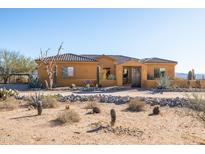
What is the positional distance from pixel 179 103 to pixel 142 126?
5.67 m

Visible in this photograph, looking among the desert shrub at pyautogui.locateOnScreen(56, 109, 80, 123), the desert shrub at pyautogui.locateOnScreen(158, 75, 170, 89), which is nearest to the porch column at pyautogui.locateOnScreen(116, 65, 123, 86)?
the desert shrub at pyautogui.locateOnScreen(158, 75, 170, 89)

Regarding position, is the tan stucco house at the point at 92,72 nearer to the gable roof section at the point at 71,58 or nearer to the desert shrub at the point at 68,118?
the gable roof section at the point at 71,58

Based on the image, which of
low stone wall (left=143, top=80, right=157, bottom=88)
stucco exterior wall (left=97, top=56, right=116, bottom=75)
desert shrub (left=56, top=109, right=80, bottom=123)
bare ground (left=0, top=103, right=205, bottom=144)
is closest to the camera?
bare ground (left=0, top=103, right=205, bottom=144)

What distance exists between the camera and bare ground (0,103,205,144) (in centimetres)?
996

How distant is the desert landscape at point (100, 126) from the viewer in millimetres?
10047

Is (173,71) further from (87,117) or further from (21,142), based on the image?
(21,142)

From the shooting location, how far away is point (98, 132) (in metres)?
11.0

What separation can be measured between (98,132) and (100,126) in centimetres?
69

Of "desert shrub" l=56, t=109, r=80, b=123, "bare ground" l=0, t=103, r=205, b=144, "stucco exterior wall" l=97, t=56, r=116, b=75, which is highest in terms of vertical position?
"stucco exterior wall" l=97, t=56, r=116, b=75

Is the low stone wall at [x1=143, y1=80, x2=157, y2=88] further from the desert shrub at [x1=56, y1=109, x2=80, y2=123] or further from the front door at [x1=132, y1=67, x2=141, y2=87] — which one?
the desert shrub at [x1=56, y1=109, x2=80, y2=123]

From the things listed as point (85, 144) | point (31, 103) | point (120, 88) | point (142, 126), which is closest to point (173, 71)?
point (120, 88)

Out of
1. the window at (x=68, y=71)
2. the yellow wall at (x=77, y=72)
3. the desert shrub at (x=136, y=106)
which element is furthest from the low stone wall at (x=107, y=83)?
the desert shrub at (x=136, y=106)
